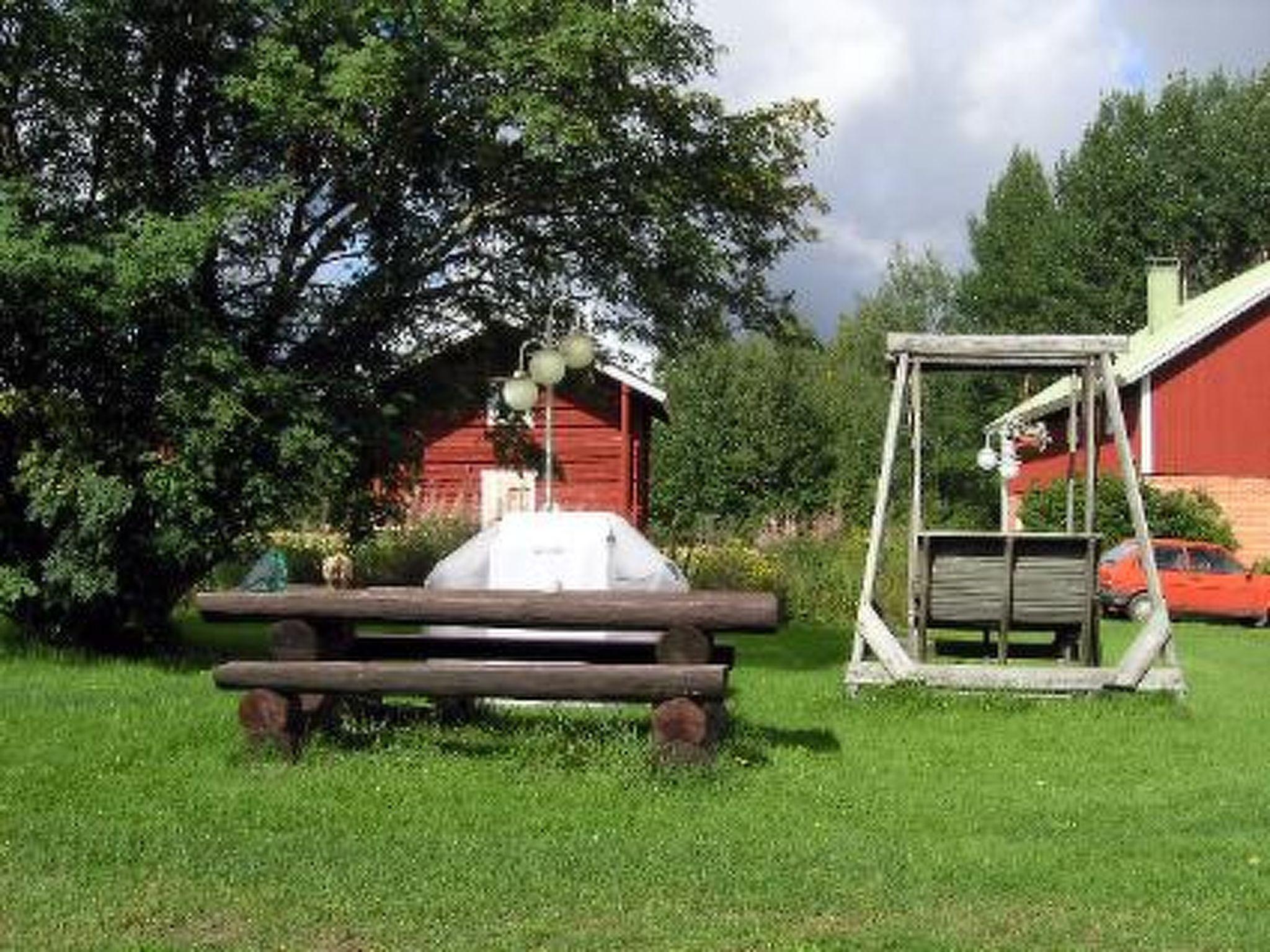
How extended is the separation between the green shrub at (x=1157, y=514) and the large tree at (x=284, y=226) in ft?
63.4

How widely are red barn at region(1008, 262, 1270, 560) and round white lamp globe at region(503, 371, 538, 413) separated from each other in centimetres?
2384

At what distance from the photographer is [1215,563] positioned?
1312 inches

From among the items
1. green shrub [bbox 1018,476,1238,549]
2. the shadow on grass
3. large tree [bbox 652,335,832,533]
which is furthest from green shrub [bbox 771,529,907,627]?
large tree [bbox 652,335,832,533]

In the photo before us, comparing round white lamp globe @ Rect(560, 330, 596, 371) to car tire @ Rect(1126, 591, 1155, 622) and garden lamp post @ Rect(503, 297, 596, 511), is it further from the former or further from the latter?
car tire @ Rect(1126, 591, 1155, 622)

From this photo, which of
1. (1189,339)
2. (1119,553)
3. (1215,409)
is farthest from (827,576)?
(1215,409)

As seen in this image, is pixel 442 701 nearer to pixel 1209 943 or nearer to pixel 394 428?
pixel 1209 943

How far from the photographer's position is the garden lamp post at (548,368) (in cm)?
1753

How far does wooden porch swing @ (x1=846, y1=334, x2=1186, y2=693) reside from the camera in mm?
13828

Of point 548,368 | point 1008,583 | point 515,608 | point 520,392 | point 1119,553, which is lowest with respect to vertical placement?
point 515,608

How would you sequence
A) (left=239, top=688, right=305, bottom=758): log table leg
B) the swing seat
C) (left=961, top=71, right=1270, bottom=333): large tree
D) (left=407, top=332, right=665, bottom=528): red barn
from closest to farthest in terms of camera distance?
(left=239, top=688, right=305, bottom=758): log table leg < the swing seat < (left=407, top=332, right=665, bottom=528): red barn < (left=961, top=71, right=1270, bottom=333): large tree

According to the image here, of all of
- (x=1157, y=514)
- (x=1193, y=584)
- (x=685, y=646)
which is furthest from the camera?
(x=1157, y=514)

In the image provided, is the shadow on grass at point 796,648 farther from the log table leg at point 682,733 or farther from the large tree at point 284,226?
the log table leg at point 682,733

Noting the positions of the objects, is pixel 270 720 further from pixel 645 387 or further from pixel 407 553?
pixel 645 387

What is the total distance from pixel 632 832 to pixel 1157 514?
31947 millimetres
